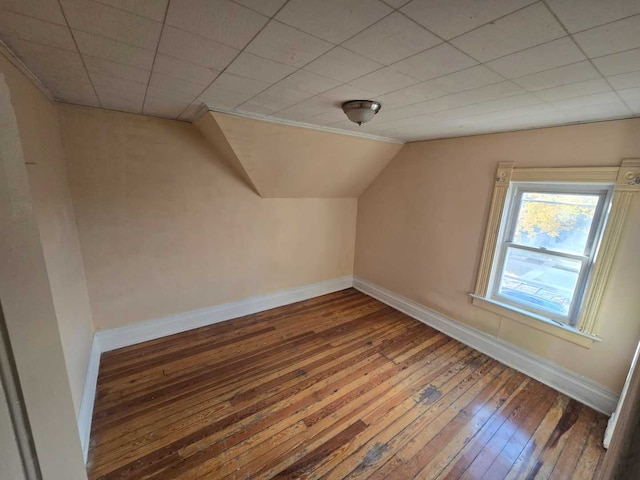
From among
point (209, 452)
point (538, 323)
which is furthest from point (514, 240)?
point (209, 452)

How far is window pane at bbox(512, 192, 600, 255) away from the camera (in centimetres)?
212

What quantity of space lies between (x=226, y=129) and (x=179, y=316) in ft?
6.38

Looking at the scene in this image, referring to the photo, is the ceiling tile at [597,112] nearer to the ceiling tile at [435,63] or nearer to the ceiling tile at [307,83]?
the ceiling tile at [435,63]

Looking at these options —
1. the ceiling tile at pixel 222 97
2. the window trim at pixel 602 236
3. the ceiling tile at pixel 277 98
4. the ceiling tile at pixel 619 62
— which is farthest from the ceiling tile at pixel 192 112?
the window trim at pixel 602 236

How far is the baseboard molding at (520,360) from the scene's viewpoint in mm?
2078

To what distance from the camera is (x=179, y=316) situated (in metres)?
2.84

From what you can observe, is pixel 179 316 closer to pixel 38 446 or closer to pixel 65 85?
pixel 65 85

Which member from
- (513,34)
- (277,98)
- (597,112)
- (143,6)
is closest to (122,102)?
(277,98)

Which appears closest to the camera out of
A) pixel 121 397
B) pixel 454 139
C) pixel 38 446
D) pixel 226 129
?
pixel 38 446

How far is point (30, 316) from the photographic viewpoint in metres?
0.55

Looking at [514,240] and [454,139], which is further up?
[454,139]

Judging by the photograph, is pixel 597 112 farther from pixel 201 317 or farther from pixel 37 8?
pixel 201 317

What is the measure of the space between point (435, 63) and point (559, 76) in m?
0.60

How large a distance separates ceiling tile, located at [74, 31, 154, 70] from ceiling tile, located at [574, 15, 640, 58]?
1626mm
